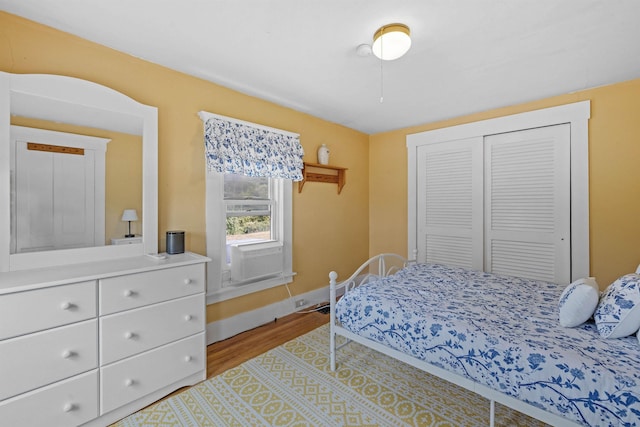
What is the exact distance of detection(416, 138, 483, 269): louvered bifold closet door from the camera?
11.5ft

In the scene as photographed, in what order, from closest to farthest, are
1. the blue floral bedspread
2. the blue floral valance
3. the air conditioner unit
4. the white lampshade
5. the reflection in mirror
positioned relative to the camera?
1. the blue floral bedspread
2. the reflection in mirror
3. the white lampshade
4. the blue floral valance
5. the air conditioner unit

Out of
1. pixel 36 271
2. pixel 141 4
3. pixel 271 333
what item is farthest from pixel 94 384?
pixel 141 4

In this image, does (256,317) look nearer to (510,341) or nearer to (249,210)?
(249,210)

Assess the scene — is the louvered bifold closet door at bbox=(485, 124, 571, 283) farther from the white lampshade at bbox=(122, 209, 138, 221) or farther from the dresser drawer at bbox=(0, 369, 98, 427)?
the dresser drawer at bbox=(0, 369, 98, 427)

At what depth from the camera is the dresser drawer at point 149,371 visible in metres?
1.72

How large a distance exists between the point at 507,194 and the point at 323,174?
2190 mm

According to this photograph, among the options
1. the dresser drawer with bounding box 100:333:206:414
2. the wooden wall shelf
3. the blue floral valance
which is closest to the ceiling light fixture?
the blue floral valance

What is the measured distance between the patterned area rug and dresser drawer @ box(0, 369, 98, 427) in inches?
10.2

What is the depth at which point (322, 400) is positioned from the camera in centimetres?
196

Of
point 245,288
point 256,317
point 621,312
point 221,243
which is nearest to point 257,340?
point 256,317

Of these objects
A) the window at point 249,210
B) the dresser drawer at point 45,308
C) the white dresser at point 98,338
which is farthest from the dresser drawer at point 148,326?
the window at point 249,210

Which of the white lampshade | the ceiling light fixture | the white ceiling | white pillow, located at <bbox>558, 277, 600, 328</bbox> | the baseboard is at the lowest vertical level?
the baseboard

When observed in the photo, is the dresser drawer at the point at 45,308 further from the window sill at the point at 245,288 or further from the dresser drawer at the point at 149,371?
the window sill at the point at 245,288

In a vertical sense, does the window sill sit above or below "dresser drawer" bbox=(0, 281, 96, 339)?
below
